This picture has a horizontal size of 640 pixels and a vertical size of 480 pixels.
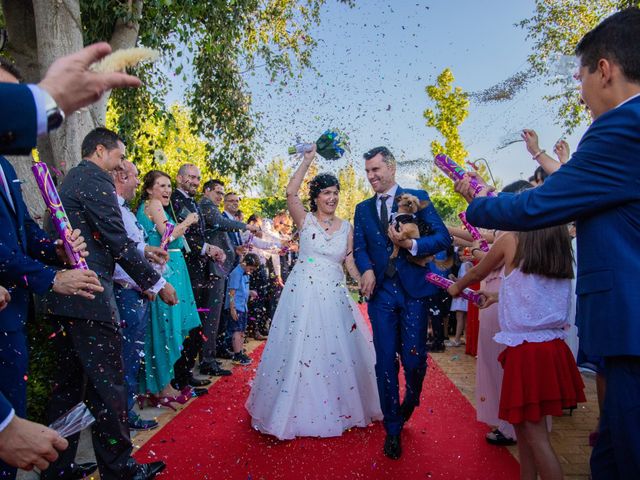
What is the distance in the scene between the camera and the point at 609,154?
62.0 inches

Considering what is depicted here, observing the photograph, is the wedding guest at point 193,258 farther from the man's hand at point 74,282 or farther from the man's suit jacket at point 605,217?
the man's suit jacket at point 605,217

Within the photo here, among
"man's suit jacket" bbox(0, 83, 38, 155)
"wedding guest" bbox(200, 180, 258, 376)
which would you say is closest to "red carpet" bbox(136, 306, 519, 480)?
"wedding guest" bbox(200, 180, 258, 376)

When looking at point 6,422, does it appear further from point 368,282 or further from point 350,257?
point 350,257

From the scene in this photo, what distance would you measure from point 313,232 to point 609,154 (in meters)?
3.13

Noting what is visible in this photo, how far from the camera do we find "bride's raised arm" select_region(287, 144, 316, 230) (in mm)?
4266

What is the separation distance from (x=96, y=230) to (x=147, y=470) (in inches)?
66.8

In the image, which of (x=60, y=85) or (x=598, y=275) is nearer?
(x=60, y=85)

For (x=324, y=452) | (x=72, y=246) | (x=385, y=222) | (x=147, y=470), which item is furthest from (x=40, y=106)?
(x=324, y=452)

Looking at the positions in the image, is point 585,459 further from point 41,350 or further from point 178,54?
point 178,54

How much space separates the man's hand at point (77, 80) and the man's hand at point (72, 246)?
1587 millimetres

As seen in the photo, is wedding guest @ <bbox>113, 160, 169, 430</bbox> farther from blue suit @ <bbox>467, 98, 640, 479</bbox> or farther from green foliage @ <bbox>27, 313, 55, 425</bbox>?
blue suit @ <bbox>467, 98, 640, 479</bbox>

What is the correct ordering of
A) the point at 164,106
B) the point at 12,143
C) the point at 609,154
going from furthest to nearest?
the point at 164,106 → the point at 609,154 → the point at 12,143

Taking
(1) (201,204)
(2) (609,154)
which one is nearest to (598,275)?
(2) (609,154)

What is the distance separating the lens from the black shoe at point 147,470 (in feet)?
10.1
